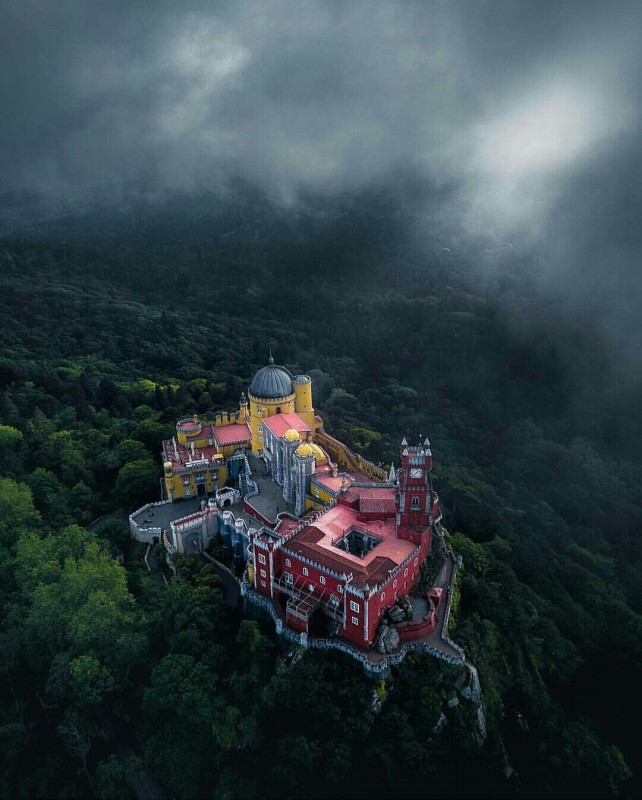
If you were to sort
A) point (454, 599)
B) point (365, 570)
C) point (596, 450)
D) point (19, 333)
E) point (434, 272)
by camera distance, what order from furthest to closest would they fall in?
point (434, 272)
point (19, 333)
point (596, 450)
point (454, 599)
point (365, 570)

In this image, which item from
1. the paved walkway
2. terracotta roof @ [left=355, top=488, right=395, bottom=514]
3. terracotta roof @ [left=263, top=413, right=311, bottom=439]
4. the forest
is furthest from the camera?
terracotta roof @ [left=263, top=413, right=311, bottom=439]

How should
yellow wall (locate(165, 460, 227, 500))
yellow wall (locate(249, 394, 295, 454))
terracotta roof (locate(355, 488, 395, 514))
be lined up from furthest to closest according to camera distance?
yellow wall (locate(249, 394, 295, 454))
yellow wall (locate(165, 460, 227, 500))
terracotta roof (locate(355, 488, 395, 514))

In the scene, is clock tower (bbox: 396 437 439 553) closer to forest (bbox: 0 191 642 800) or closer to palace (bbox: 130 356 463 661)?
palace (bbox: 130 356 463 661)

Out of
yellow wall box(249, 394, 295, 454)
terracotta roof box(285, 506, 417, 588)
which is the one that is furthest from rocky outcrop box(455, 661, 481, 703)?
yellow wall box(249, 394, 295, 454)

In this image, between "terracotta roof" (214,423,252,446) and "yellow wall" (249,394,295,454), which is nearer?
"yellow wall" (249,394,295,454)

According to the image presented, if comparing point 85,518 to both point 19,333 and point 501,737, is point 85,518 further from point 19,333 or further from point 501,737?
point 19,333

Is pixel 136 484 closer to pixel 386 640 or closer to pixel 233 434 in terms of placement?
pixel 233 434

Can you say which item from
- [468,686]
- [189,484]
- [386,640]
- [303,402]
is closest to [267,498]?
[189,484]

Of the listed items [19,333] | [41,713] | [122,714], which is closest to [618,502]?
[122,714]
